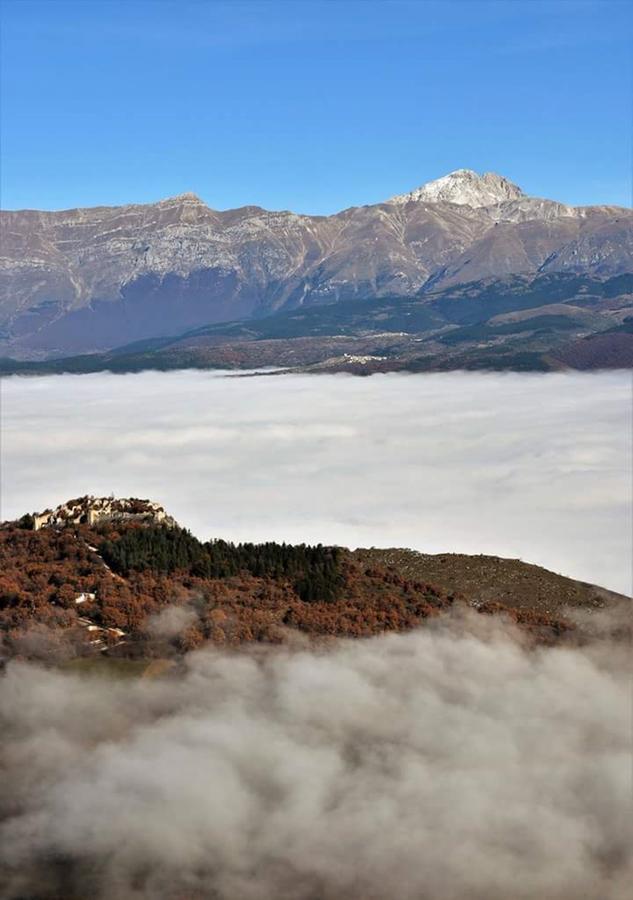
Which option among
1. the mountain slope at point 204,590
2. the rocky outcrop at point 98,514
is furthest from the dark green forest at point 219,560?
the rocky outcrop at point 98,514

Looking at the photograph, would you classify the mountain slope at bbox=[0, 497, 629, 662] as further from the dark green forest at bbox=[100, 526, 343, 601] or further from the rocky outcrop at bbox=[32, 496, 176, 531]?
the rocky outcrop at bbox=[32, 496, 176, 531]

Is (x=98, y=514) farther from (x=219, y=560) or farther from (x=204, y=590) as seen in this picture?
→ (x=204, y=590)

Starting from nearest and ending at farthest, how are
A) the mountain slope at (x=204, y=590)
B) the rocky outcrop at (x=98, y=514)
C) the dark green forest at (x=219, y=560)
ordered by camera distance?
1. the mountain slope at (x=204, y=590)
2. the dark green forest at (x=219, y=560)
3. the rocky outcrop at (x=98, y=514)

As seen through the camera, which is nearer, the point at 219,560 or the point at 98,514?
the point at 219,560

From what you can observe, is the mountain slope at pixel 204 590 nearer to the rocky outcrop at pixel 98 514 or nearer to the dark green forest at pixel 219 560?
the dark green forest at pixel 219 560

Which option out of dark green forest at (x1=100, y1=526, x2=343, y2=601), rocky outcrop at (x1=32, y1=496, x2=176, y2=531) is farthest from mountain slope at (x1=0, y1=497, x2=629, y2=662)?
rocky outcrop at (x1=32, y1=496, x2=176, y2=531)

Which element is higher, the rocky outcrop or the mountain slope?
the rocky outcrop

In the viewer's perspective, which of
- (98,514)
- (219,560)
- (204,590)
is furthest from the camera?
(98,514)

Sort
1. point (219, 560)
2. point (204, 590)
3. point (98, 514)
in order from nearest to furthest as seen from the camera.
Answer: point (204, 590)
point (219, 560)
point (98, 514)

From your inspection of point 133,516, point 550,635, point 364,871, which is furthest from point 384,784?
point 133,516

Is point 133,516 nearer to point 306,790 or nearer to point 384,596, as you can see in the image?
point 384,596

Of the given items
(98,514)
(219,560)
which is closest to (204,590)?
(219,560)
